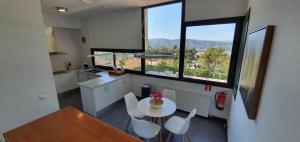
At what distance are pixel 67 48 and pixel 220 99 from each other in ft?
17.2

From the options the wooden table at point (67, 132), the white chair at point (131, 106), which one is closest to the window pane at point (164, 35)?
the white chair at point (131, 106)

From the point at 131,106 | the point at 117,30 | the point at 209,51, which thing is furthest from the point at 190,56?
the point at 117,30

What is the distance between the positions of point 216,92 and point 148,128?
1.89 m

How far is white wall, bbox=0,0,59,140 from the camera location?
5.90 ft

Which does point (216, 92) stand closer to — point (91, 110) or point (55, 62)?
point (91, 110)

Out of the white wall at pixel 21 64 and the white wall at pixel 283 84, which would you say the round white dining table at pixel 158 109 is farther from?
the white wall at pixel 21 64

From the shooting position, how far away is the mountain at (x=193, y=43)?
2.76 meters

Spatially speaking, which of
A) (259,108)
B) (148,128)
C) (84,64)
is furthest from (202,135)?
(84,64)

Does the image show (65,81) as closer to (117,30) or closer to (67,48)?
→ (67,48)

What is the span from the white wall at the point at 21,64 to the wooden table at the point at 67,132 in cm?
73

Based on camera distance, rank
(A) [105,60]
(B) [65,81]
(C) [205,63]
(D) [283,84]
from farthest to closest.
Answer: (A) [105,60] < (B) [65,81] < (C) [205,63] < (D) [283,84]

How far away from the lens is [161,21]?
3.44 meters

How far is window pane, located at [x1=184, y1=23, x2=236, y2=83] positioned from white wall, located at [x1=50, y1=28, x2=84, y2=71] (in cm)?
428

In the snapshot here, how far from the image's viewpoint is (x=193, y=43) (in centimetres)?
310
